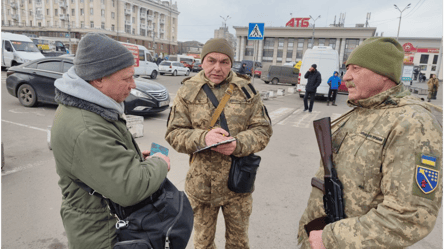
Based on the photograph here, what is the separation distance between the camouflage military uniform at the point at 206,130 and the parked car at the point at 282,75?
21.5m

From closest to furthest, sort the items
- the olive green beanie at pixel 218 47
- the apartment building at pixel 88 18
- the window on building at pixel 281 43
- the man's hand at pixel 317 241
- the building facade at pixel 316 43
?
the man's hand at pixel 317 241 < the olive green beanie at pixel 218 47 < the building facade at pixel 316 43 < the apartment building at pixel 88 18 < the window on building at pixel 281 43

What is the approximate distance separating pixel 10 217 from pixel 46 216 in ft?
1.07

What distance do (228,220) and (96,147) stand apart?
1.38 meters

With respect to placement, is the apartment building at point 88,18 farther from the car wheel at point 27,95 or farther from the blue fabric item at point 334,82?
the blue fabric item at point 334,82

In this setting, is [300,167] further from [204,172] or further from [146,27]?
[146,27]

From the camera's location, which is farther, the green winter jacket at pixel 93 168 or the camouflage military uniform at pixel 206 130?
the camouflage military uniform at pixel 206 130

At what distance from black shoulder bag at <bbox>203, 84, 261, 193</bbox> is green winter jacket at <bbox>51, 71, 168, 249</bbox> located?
76 cm

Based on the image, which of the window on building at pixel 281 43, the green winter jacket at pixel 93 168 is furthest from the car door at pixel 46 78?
the window on building at pixel 281 43

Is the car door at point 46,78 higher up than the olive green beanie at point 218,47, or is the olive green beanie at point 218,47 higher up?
the olive green beanie at point 218,47

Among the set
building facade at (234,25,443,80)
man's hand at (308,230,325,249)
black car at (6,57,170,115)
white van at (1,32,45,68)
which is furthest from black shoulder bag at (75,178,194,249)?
building facade at (234,25,443,80)

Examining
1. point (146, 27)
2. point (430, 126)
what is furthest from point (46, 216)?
point (146, 27)

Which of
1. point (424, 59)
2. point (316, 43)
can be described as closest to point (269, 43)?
point (316, 43)

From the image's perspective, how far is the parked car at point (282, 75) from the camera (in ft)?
74.0

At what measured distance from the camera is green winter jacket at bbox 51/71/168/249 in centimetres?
115
